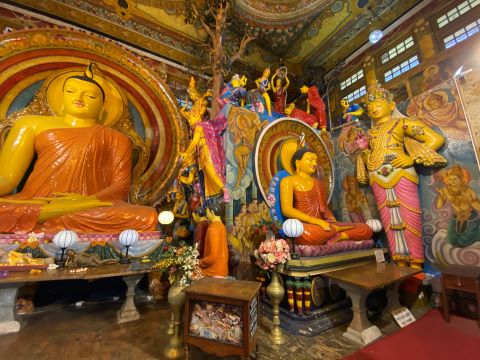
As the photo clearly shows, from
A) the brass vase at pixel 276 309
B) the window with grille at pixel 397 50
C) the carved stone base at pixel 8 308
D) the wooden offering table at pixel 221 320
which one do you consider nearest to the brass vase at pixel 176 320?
the wooden offering table at pixel 221 320

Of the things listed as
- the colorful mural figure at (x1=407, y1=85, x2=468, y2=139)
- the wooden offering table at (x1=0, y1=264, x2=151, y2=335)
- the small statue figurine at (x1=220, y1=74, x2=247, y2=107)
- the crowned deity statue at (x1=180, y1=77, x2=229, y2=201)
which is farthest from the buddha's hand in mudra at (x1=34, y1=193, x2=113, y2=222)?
the colorful mural figure at (x1=407, y1=85, x2=468, y2=139)

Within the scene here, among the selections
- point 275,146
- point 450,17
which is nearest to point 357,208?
point 275,146

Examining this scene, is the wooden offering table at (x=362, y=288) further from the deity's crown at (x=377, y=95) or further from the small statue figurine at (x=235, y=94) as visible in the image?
the small statue figurine at (x=235, y=94)

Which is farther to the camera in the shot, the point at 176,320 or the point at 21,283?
the point at 21,283

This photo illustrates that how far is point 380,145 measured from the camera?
134 inches

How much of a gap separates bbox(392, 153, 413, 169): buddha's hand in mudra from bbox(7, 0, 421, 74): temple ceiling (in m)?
3.76

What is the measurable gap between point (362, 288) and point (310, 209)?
4.74 feet

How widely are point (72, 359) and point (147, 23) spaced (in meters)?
6.57

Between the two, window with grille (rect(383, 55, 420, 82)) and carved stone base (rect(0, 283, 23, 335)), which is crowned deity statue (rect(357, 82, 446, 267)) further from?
carved stone base (rect(0, 283, 23, 335))

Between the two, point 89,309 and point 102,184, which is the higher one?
point 102,184

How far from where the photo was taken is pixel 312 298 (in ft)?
7.47

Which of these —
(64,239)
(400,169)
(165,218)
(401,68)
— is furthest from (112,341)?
(401,68)

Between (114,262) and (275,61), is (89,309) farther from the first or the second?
(275,61)

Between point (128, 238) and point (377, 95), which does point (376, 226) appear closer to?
point (377, 95)
